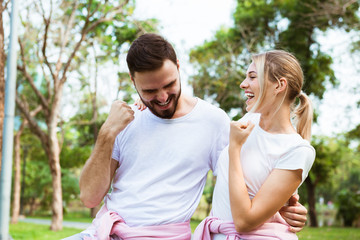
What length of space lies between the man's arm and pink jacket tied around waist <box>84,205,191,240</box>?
0.53ft

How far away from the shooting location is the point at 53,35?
14.1m

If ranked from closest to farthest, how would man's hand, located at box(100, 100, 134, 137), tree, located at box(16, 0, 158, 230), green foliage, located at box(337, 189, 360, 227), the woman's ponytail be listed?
the woman's ponytail < man's hand, located at box(100, 100, 134, 137) < tree, located at box(16, 0, 158, 230) < green foliage, located at box(337, 189, 360, 227)

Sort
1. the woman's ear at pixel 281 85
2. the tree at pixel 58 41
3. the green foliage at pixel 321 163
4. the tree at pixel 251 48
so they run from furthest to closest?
the green foliage at pixel 321 163, the tree at pixel 251 48, the tree at pixel 58 41, the woman's ear at pixel 281 85

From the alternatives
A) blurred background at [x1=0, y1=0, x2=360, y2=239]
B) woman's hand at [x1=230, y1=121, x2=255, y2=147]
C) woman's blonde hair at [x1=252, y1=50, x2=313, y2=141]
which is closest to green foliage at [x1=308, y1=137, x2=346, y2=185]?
blurred background at [x1=0, y1=0, x2=360, y2=239]

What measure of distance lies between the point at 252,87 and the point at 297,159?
47 cm

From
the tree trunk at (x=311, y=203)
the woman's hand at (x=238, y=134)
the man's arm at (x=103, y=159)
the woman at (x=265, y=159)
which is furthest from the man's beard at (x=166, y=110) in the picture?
the tree trunk at (x=311, y=203)

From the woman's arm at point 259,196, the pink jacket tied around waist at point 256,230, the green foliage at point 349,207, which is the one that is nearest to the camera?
the woman's arm at point 259,196

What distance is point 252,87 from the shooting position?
2.31 metres

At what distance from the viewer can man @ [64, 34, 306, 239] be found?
2.48 meters

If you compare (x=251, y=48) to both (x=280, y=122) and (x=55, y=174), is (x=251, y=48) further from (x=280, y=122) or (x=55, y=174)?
(x=280, y=122)

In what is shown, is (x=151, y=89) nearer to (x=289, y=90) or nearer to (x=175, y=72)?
(x=175, y=72)

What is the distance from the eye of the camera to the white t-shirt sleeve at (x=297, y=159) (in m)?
2.05

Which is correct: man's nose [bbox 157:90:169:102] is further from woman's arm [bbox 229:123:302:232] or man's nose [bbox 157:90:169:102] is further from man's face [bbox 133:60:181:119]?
woman's arm [bbox 229:123:302:232]

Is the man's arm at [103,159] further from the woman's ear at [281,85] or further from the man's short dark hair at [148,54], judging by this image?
the woman's ear at [281,85]
